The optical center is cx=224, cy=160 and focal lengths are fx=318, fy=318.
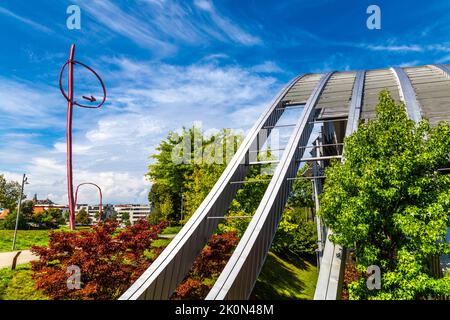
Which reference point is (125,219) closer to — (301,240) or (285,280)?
(301,240)

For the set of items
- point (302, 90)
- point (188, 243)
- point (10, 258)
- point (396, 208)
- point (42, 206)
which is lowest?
point (42, 206)

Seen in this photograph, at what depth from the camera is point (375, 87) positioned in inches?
711

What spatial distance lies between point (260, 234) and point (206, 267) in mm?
5627

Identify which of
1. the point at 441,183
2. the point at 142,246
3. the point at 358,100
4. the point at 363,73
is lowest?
the point at 142,246

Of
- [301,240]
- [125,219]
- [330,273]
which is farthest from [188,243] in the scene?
[125,219]

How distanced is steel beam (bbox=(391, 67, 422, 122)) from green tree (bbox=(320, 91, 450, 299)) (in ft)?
18.8

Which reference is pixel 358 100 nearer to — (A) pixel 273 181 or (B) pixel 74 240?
(A) pixel 273 181

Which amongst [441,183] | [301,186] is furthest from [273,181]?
[301,186]

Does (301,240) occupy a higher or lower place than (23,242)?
lower

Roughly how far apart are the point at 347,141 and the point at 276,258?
59.3 feet

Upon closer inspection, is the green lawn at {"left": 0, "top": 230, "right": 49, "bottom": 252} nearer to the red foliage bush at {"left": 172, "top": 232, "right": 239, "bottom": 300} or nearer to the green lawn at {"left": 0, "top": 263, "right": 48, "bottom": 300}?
the green lawn at {"left": 0, "top": 263, "right": 48, "bottom": 300}

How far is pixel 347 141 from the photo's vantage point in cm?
885

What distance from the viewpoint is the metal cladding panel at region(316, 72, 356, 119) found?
15.8 m

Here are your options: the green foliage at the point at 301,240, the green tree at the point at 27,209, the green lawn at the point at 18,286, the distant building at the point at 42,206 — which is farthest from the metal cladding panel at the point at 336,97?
the distant building at the point at 42,206
